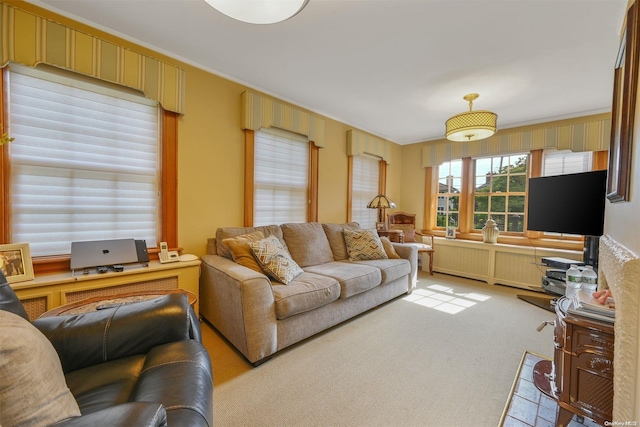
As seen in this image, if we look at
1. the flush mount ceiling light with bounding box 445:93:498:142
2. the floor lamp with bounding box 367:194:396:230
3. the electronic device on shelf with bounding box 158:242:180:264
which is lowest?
the electronic device on shelf with bounding box 158:242:180:264

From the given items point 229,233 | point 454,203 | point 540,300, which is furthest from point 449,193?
point 229,233

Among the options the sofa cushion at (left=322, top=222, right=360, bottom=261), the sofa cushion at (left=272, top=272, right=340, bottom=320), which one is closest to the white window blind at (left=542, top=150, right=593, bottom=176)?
the sofa cushion at (left=322, top=222, right=360, bottom=261)

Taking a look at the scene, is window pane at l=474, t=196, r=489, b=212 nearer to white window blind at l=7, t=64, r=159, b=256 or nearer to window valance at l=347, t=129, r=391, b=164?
window valance at l=347, t=129, r=391, b=164

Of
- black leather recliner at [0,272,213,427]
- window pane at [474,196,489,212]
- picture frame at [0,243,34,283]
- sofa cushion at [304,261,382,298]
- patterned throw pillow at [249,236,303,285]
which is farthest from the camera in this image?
window pane at [474,196,489,212]

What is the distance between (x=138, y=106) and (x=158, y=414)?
2416 mm

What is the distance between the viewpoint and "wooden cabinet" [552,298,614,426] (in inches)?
45.1

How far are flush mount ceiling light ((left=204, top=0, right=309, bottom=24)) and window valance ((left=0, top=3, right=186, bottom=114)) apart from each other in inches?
53.7

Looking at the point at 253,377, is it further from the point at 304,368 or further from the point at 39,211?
the point at 39,211

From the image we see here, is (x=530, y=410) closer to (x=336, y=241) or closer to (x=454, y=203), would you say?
(x=336, y=241)

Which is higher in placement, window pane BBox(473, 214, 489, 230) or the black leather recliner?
window pane BBox(473, 214, 489, 230)

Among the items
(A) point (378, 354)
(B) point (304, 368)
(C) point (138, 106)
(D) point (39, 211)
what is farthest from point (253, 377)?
(C) point (138, 106)

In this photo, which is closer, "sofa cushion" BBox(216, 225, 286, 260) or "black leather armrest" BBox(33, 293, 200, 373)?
"black leather armrest" BBox(33, 293, 200, 373)

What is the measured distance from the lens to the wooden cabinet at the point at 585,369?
45.1 inches

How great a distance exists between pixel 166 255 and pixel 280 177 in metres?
1.55
